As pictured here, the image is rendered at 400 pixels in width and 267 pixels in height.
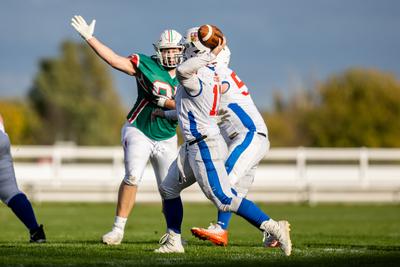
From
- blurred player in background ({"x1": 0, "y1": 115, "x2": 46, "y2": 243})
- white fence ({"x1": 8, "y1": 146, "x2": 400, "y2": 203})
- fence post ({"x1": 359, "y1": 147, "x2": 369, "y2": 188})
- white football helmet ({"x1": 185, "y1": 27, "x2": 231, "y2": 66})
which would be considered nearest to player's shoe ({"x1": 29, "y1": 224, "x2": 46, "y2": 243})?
blurred player in background ({"x1": 0, "y1": 115, "x2": 46, "y2": 243})

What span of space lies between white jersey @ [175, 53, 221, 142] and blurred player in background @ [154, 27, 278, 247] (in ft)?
3.39

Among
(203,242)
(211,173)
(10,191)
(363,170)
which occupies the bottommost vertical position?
(363,170)

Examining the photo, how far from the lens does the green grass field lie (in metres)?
8.47

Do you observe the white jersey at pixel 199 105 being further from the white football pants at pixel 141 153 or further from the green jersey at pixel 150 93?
the white football pants at pixel 141 153

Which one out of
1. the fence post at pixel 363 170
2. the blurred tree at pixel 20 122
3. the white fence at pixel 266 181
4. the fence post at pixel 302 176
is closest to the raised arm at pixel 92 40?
the white fence at pixel 266 181

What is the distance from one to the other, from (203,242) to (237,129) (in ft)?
5.46

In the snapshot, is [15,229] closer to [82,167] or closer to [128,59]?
[128,59]

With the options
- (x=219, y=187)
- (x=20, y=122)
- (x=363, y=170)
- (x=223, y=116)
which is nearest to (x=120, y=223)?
(x=223, y=116)

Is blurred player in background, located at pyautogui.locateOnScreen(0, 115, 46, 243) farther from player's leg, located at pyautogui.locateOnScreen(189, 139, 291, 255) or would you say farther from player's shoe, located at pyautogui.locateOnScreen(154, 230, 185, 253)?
player's leg, located at pyautogui.locateOnScreen(189, 139, 291, 255)

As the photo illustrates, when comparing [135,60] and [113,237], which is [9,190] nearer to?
[113,237]

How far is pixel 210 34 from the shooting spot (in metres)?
8.77

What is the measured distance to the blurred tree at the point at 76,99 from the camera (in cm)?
8206

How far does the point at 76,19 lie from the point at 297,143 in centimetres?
5580

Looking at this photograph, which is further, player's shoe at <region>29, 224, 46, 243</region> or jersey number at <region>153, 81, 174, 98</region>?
jersey number at <region>153, 81, 174, 98</region>
